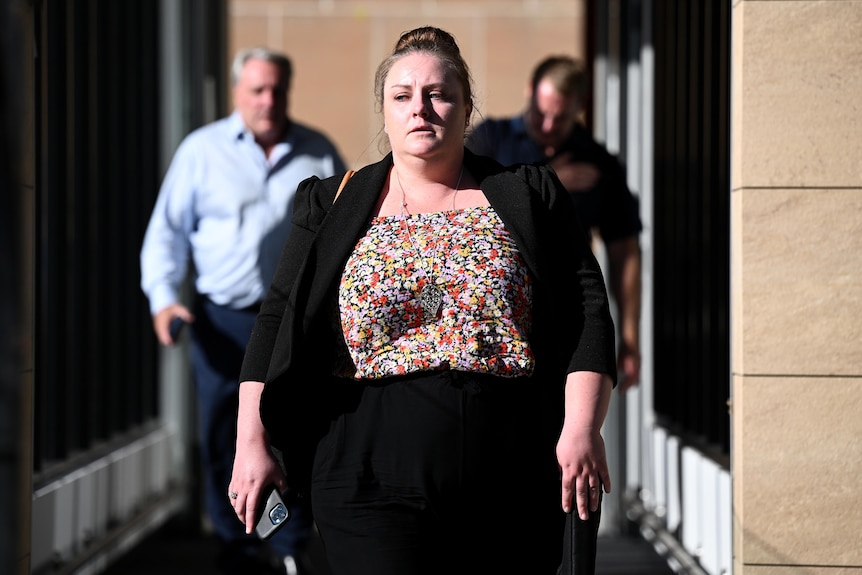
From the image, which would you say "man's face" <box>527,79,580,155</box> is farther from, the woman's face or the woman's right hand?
the woman's right hand

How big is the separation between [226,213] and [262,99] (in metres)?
0.47

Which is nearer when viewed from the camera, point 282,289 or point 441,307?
point 441,307

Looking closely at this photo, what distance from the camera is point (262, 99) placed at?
5383 mm

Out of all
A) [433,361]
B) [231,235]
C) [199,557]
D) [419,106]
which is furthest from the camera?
[199,557]

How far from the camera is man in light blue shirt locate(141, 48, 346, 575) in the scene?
532cm

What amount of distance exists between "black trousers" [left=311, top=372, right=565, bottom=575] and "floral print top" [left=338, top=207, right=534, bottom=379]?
0.05 metres

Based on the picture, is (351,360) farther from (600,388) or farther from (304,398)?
(600,388)

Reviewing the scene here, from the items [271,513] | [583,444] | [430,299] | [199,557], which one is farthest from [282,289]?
[199,557]

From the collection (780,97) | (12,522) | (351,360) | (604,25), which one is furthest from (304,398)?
(604,25)

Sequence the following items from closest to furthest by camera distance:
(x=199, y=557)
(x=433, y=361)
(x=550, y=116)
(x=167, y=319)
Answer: (x=433, y=361), (x=550, y=116), (x=167, y=319), (x=199, y=557)

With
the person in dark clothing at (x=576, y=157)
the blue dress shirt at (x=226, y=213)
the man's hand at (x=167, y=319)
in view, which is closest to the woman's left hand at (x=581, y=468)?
the person in dark clothing at (x=576, y=157)

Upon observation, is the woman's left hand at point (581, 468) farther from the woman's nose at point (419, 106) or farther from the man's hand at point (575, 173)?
the man's hand at point (575, 173)

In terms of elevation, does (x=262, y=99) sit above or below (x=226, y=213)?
above

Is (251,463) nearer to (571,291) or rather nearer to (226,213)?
(571,291)
